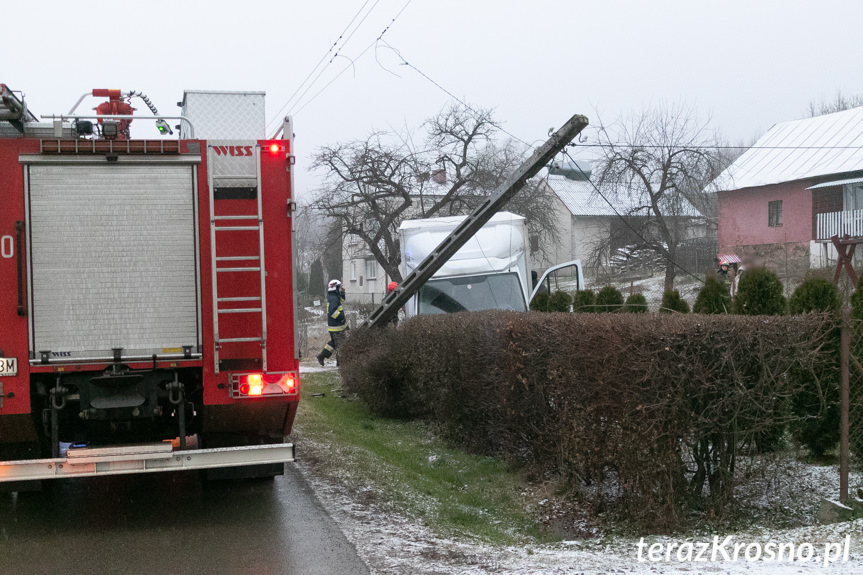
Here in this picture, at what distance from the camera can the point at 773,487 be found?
677 centimetres

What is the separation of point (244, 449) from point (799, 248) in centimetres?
3103

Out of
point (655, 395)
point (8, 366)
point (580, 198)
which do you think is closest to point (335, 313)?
point (8, 366)

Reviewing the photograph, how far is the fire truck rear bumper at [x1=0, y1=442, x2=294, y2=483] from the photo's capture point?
6.06 metres

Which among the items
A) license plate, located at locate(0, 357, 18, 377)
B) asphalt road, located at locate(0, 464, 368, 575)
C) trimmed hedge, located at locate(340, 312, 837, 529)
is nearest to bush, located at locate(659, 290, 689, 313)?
trimmed hedge, located at locate(340, 312, 837, 529)

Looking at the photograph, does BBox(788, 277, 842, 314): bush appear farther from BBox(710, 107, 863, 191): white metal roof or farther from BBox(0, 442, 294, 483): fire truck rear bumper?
BBox(710, 107, 863, 191): white metal roof

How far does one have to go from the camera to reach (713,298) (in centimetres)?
1023

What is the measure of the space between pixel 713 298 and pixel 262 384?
6023mm

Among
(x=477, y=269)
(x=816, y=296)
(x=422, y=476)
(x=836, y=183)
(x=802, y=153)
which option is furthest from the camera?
(x=802, y=153)

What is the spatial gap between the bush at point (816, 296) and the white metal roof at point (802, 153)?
31.1 m

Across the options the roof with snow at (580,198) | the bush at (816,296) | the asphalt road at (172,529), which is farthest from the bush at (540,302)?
the roof with snow at (580,198)

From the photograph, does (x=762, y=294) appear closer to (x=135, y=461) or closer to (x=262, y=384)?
(x=262, y=384)

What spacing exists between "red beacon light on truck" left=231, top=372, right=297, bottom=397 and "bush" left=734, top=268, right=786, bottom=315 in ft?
16.2

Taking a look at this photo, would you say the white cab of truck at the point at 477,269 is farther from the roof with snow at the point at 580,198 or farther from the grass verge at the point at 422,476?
the roof with snow at the point at 580,198

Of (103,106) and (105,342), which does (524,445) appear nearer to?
(105,342)
